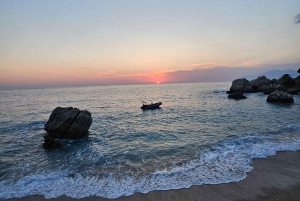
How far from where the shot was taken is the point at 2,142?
65.6ft

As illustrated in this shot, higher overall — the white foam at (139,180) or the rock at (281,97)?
the rock at (281,97)

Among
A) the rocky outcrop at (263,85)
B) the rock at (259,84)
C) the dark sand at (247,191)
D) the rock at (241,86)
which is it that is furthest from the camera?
the rock at (259,84)

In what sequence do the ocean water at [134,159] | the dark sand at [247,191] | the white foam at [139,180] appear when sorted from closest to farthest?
the dark sand at [247,191] < the white foam at [139,180] < the ocean water at [134,159]

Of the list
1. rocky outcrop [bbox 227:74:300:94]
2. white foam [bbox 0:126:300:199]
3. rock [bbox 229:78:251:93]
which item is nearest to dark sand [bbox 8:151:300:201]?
white foam [bbox 0:126:300:199]

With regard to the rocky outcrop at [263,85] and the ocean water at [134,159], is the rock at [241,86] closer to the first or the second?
the rocky outcrop at [263,85]

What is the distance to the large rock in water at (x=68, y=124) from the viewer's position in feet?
68.3

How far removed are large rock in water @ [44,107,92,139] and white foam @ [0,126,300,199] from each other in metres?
9.08

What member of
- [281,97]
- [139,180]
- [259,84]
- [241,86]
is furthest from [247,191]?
[259,84]

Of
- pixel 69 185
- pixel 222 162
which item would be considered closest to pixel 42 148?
pixel 69 185

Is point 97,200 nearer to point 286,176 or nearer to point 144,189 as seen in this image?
point 144,189

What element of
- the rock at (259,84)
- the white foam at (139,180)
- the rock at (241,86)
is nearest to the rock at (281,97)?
the rock at (241,86)

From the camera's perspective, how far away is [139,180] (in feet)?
35.2

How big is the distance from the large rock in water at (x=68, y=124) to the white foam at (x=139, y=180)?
29.8 ft

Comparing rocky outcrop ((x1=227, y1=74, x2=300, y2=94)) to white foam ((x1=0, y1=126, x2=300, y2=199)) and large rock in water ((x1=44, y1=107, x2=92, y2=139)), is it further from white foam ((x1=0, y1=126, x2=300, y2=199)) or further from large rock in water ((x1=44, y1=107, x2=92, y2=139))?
large rock in water ((x1=44, y1=107, x2=92, y2=139))
